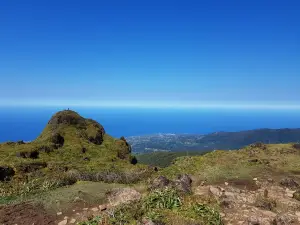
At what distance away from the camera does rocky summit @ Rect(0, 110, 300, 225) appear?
15.3 meters

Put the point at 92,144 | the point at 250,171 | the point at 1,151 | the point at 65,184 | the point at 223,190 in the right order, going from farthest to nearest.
Answer: the point at 92,144 → the point at 1,151 → the point at 250,171 → the point at 65,184 → the point at 223,190

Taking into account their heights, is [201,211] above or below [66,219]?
above

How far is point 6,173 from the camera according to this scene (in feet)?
87.8

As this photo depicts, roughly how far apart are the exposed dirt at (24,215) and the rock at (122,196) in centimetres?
380

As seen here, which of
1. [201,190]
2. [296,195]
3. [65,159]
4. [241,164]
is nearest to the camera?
[296,195]

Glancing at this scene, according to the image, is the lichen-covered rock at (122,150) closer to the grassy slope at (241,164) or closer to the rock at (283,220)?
the grassy slope at (241,164)

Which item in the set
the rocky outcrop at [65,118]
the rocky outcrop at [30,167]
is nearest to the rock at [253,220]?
the rocky outcrop at [30,167]

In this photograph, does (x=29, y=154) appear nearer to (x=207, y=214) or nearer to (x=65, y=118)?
(x=65, y=118)

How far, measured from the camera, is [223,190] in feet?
67.7

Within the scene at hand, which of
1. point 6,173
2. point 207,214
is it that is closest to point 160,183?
point 207,214

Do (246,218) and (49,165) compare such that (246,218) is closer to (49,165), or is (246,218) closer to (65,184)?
(65,184)

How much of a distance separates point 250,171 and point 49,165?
2038cm

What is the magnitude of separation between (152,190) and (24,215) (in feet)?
24.7

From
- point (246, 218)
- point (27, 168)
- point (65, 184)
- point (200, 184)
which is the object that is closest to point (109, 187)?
point (65, 184)
